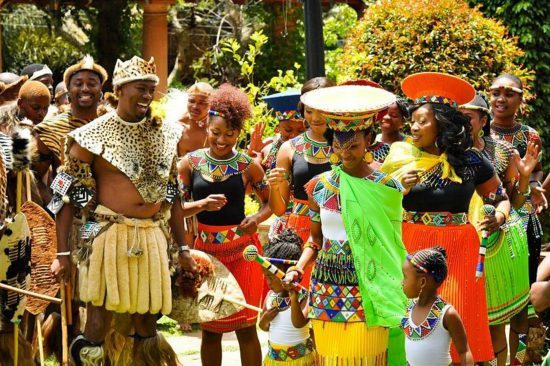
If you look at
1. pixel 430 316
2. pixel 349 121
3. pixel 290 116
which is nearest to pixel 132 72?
pixel 349 121

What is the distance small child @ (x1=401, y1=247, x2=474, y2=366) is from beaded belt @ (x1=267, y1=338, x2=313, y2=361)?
928 mm

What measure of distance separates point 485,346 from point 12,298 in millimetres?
3143

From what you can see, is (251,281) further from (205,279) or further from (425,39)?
(425,39)

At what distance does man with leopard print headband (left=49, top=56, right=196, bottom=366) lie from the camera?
7.36 m

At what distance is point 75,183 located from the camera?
734 cm

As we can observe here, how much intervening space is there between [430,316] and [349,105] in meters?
1.32

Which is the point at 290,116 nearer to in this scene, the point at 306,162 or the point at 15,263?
the point at 306,162

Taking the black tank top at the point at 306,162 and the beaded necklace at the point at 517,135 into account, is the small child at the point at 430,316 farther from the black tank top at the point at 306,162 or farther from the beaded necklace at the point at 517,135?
the beaded necklace at the point at 517,135

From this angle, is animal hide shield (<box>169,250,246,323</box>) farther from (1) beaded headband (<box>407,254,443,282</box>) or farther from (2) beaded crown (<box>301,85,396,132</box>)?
(1) beaded headband (<box>407,254,443,282</box>)

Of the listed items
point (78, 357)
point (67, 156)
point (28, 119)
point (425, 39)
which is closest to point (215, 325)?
point (78, 357)

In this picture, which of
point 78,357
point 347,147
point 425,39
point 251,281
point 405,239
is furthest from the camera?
point 425,39

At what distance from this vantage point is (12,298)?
7371mm

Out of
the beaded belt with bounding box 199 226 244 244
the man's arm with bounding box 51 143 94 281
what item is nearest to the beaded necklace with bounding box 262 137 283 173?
the beaded belt with bounding box 199 226 244 244

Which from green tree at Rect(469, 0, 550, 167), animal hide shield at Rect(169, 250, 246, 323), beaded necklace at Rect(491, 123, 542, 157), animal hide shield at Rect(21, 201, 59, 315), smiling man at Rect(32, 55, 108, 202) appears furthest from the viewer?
green tree at Rect(469, 0, 550, 167)
